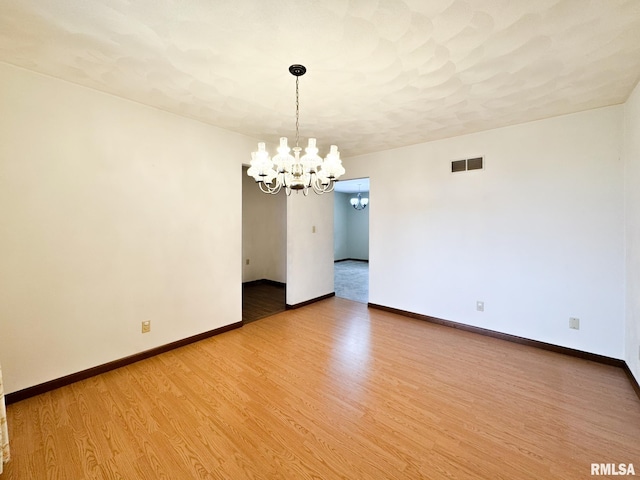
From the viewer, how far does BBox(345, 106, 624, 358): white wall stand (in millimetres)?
2732

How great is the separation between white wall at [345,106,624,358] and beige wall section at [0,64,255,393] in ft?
9.05

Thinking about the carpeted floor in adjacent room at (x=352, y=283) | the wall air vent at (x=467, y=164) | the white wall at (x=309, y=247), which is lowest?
the carpeted floor in adjacent room at (x=352, y=283)

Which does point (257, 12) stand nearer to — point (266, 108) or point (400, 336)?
point (266, 108)

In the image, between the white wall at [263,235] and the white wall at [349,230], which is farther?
the white wall at [349,230]

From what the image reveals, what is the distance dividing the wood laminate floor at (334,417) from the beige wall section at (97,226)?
43 cm

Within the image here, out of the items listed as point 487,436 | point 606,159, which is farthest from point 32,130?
point 606,159

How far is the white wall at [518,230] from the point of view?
2.73 meters

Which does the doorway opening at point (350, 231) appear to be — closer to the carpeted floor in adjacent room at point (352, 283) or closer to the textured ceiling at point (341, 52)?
the carpeted floor in adjacent room at point (352, 283)

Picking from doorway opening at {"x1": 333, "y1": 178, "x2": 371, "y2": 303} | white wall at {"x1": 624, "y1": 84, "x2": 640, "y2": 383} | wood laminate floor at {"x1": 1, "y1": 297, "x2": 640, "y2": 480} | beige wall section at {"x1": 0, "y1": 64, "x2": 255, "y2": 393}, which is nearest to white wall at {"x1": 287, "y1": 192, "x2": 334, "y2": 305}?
beige wall section at {"x1": 0, "y1": 64, "x2": 255, "y2": 393}

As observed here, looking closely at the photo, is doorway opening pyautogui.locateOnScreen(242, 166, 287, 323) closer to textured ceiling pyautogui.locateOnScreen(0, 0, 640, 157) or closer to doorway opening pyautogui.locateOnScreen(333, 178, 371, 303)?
textured ceiling pyautogui.locateOnScreen(0, 0, 640, 157)

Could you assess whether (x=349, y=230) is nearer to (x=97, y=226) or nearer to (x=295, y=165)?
(x=295, y=165)

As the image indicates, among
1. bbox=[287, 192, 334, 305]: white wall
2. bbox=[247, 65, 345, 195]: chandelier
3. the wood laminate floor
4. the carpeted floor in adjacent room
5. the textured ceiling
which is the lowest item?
the wood laminate floor

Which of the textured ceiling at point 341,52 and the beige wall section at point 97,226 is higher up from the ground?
the textured ceiling at point 341,52

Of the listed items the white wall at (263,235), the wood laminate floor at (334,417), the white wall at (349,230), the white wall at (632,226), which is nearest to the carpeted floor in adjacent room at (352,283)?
the white wall at (349,230)
